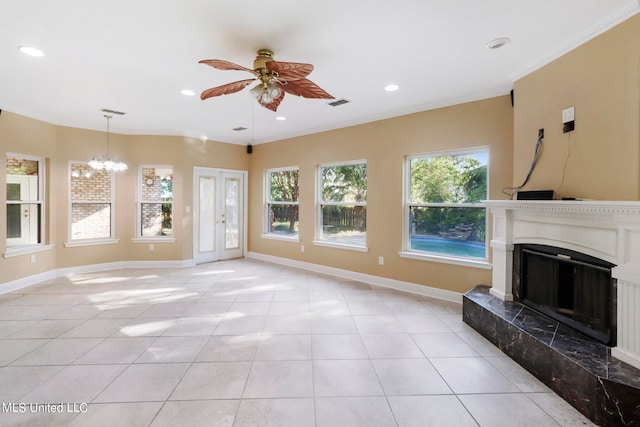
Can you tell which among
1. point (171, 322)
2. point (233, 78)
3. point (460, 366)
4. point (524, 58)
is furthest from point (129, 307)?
point (524, 58)

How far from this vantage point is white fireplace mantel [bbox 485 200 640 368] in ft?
6.33

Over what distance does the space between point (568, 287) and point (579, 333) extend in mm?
377

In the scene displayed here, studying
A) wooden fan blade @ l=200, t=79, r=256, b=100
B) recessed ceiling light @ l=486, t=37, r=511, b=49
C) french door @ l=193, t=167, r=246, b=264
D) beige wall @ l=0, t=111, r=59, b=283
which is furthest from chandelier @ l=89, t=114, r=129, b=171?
recessed ceiling light @ l=486, t=37, r=511, b=49

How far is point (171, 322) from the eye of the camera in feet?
11.0

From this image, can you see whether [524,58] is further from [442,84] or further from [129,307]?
[129,307]

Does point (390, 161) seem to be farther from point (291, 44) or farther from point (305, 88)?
point (291, 44)

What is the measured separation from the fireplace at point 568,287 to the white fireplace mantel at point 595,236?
0.29ft

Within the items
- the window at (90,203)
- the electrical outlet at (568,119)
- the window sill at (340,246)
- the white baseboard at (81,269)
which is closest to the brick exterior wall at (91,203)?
the window at (90,203)

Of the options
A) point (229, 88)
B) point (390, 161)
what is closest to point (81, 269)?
point (229, 88)

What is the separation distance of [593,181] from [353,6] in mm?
2356

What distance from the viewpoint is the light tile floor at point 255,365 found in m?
1.94

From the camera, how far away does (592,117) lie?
244cm

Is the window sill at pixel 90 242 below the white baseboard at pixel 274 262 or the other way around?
the other way around

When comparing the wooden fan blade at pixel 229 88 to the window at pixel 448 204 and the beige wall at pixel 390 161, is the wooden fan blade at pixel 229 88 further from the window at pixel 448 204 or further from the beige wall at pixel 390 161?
the window at pixel 448 204
